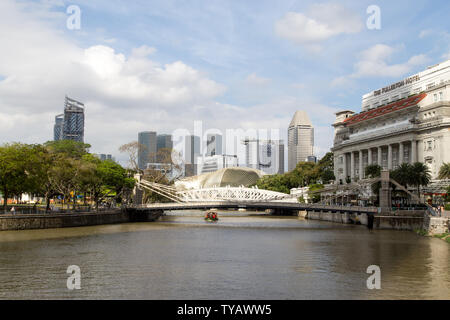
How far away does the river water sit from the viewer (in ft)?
87.9

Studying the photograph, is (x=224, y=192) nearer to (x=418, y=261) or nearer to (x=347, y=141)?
(x=347, y=141)

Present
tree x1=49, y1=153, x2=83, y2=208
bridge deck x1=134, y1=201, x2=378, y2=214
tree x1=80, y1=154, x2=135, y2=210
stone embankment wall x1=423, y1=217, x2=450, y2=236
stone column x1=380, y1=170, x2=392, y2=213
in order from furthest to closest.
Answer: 1. bridge deck x1=134, y1=201, x2=378, y2=214
2. stone column x1=380, y1=170, x2=392, y2=213
3. tree x1=80, y1=154, x2=135, y2=210
4. tree x1=49, y1=153, x2=83, y2=208
5. stone embankment wall x1=423, y1=217, x2=450, y2=236

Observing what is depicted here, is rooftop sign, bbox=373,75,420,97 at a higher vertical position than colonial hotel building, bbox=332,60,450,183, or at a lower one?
higher

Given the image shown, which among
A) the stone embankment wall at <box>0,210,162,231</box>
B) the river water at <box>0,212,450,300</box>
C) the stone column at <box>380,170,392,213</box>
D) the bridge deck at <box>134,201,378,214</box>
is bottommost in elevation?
the river water at <box>0,212,450,300</box>

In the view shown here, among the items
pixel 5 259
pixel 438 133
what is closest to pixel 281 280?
pixel 5 259

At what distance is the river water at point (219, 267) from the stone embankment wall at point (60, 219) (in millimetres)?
4488

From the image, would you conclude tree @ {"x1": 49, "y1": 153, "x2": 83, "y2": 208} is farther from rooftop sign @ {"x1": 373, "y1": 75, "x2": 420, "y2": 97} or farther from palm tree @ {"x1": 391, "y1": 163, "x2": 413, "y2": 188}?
rooftop sign @ {"x1": 373, "y1": 75, "x2": 420, "y2": 97}

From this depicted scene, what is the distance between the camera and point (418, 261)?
126 ft

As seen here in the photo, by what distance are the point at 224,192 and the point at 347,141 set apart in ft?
116

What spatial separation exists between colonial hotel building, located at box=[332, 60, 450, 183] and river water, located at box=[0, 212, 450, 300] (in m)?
45.2

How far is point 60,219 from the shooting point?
219 ft
